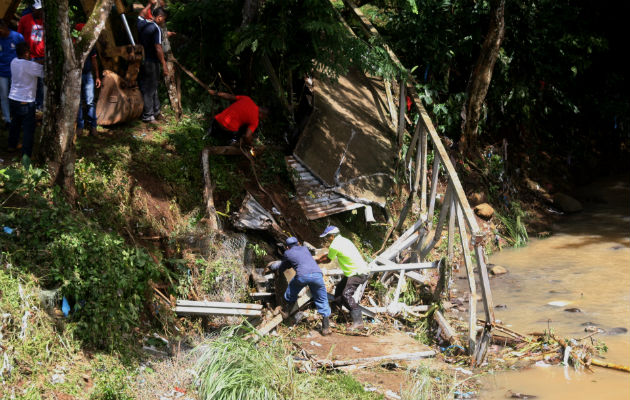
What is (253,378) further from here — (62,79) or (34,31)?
(34,31)

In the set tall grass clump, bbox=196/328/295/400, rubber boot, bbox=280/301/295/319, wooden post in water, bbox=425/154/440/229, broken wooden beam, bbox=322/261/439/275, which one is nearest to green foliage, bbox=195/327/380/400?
tall grass clump, bbox=196/328/295/400

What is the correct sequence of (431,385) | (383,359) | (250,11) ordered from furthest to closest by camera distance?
(250,11), (383,359), (431,385)

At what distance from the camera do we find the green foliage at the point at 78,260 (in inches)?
280

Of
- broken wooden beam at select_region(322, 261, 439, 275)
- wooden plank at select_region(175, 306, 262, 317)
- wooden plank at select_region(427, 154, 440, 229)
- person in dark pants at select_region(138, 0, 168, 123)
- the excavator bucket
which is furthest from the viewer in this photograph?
wooden plank at select_region(427, 154, 440, 229)

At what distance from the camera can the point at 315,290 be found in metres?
8.65

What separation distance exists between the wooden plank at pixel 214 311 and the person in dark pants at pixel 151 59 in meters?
3.46

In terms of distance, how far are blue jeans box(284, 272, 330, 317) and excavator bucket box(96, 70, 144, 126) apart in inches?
145

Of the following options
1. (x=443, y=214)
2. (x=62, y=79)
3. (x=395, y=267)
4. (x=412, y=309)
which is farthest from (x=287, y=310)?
(x=62, y=79)

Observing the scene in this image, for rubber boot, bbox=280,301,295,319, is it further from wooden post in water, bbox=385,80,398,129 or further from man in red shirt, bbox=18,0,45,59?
wooden post in water, bbox=385,80,398,129

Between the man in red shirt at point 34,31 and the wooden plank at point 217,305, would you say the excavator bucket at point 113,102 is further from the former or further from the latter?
the wooden plank at point 217,305

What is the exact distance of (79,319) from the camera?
714cm

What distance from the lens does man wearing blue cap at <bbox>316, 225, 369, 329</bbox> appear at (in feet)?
28.9

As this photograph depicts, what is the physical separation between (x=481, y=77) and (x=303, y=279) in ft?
22.3

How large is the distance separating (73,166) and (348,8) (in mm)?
6713
